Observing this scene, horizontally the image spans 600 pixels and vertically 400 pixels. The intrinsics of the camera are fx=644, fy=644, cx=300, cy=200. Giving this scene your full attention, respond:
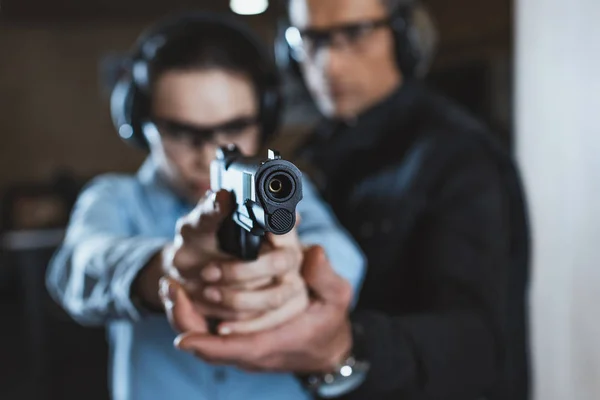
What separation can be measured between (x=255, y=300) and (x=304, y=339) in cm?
7

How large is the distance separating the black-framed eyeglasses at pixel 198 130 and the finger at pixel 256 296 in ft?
0.83

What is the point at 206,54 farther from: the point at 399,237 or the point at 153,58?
the point at 399,237

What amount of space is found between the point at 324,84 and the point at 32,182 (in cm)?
594

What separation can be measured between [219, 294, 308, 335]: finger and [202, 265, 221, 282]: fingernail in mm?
53

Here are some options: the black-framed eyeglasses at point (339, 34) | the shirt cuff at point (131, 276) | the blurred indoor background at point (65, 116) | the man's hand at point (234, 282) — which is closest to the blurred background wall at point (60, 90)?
the blurred indoor background at point (65, 116)

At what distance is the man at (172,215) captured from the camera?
2.67ft

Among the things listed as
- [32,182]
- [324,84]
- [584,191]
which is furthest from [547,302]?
[32,182]

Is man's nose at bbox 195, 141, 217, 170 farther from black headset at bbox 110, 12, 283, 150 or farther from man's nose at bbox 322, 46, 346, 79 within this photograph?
man's nose at bbox 322, 46, 346, 79

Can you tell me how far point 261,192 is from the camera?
0.50 m

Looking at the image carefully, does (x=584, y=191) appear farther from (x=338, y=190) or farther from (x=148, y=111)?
(x=148, y=111)

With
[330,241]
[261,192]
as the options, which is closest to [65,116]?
[330,241]

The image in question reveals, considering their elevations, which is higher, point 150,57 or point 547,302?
point 150,57

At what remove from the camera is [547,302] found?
1.28m

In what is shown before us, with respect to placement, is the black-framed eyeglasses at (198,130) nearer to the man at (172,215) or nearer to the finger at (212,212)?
the man at (172,215)
